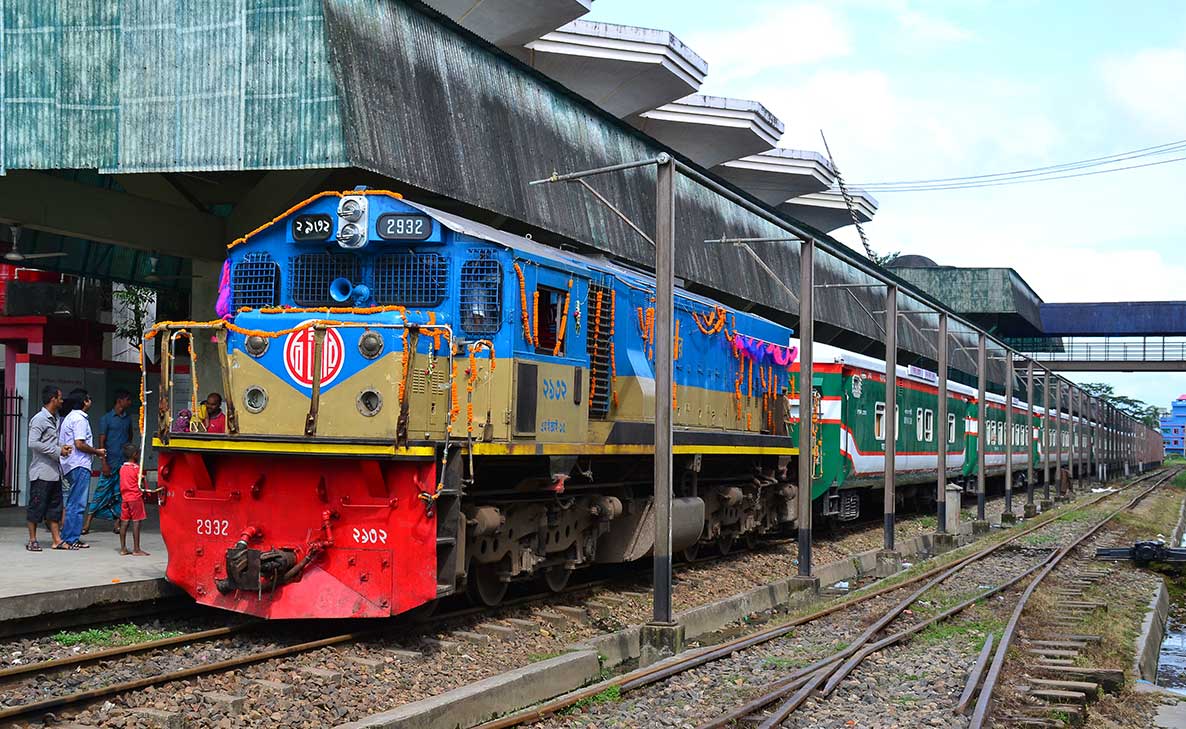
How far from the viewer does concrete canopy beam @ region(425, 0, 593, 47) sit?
97.6 ft

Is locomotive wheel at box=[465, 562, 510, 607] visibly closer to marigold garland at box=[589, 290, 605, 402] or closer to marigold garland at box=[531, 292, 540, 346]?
marigold garland at box=[589, 290, 605, 402]

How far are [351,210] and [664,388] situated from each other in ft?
11.5

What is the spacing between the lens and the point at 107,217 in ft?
51.5

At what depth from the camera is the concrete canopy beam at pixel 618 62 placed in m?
34.5

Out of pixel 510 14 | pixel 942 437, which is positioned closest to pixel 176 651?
pixel 942 437

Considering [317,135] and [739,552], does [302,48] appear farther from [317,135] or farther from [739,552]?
[739,552]

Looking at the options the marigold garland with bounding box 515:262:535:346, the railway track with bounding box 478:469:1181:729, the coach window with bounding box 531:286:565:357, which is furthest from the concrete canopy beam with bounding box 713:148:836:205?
the marigold garland with bounding box 515:262:535:346

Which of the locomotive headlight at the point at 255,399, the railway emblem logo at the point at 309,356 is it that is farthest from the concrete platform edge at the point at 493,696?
the locomotive headlight at the point at 255,399

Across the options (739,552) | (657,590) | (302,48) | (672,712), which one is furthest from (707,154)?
(672,712)

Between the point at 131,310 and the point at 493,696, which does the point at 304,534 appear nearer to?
the point at 493,696

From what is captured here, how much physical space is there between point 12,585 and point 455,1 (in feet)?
73.8

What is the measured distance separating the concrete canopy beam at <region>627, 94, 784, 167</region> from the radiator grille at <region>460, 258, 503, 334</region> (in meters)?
31.1

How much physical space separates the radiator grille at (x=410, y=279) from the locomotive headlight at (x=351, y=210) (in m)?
0.43

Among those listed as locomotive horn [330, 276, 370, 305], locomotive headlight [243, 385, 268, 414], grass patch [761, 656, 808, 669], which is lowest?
grass patch [761, 656, 808, 669]
